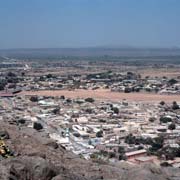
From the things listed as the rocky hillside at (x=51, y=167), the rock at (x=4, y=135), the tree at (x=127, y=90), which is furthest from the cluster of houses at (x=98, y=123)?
the tree at (x=127, y=90)

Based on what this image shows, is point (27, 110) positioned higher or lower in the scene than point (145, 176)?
lower

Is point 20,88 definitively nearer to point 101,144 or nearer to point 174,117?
point 174,117

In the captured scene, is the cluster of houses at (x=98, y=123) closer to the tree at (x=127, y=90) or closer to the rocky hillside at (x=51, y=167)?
the rocky hillside at (x=51, y=167)

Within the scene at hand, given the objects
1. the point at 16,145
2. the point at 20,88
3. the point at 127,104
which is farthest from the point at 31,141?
the point at 20,88

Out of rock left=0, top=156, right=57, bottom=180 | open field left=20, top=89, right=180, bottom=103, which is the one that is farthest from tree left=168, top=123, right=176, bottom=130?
rock left=0, top=156, right=57, bottom=180

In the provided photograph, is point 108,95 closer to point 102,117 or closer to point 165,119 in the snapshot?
point 102,117

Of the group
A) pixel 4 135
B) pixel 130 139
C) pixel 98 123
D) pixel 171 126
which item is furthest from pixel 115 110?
pixel 4 135
